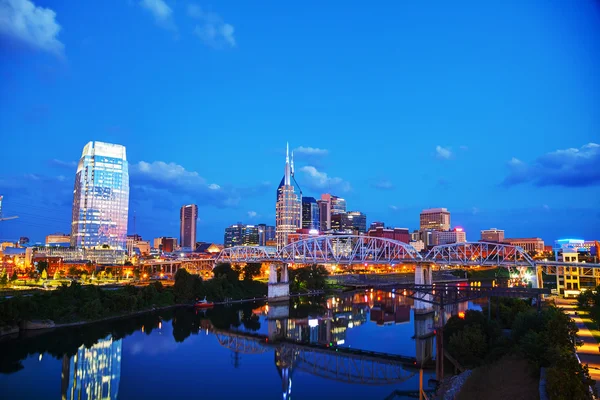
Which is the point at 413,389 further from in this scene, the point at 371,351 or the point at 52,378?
the point at 52,378

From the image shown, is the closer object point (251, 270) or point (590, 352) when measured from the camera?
point (590, 352)

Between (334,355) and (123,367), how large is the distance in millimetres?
19541

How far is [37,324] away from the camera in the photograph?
172ft

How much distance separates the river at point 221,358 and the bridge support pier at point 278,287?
21642mm

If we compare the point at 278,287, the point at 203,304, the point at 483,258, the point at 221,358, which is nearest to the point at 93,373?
Answer: the point at 221,358

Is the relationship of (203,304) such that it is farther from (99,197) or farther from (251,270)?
(99,197)

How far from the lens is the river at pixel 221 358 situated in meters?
34.2

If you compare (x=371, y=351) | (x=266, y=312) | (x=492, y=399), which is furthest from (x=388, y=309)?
(x=492, y=399)

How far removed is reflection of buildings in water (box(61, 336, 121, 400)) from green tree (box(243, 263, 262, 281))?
59947 millimetres

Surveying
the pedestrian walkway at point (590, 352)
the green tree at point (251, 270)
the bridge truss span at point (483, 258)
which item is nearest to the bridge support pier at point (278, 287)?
the green tree at point (251, 270)

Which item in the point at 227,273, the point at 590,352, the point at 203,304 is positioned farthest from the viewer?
the point at 227,273

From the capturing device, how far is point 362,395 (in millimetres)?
33375

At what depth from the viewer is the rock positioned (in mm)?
51500

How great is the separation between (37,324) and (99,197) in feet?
439
